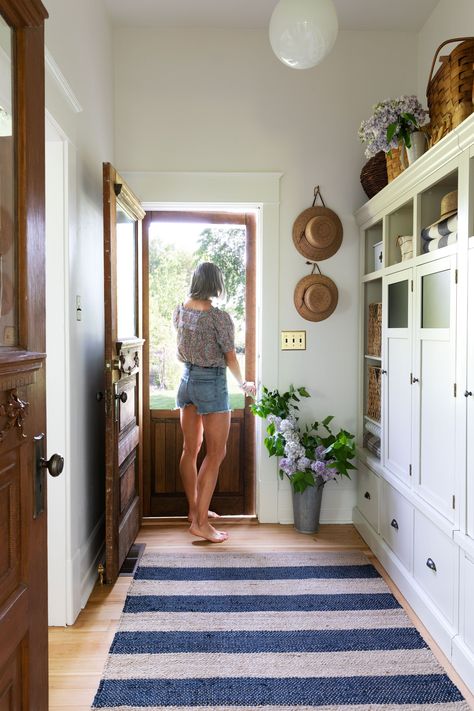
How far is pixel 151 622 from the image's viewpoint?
2.10 metres

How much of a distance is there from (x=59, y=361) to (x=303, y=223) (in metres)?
1.73

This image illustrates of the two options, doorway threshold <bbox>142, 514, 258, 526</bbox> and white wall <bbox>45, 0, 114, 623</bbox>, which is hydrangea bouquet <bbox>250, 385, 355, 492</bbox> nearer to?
doorway threshold <bbox>142, 514, 258, 526</bbox>

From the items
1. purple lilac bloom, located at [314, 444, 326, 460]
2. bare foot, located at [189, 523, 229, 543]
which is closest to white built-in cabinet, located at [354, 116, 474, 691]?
purple lilac bloom, located at [314, 444, 326, 460]

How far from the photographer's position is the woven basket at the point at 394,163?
243 centimetres

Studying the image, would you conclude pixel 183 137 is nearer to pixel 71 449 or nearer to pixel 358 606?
pixel 71 449

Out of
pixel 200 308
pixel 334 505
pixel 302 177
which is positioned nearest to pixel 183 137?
pixel 302 177

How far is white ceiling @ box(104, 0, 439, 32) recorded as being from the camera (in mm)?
2764

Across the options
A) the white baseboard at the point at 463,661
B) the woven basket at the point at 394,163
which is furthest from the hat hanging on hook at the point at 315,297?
the white baseboard at the point at 463,661

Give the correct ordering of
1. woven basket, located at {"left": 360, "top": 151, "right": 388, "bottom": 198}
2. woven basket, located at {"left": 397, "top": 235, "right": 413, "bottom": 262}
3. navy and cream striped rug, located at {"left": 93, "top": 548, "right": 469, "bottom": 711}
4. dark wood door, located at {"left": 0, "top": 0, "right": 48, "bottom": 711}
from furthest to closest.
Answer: woven basket, located at {"left": 360, "top": 151, "right": 388, "bottom": 198} → woven basket, located at {"left": 397, "top": 235, "right": 413, "bottom": 262} → navy and cream striped rug, located at {"left": 93, "top": 548, "right": 469, "bottom": 711} → dark wood door, located at {"left": 0, "top": 0, "right": 48, "bottom": 711}

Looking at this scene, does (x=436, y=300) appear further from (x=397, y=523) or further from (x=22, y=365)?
(x=22, y=365)

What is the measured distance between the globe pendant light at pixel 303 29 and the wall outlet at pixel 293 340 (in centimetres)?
151

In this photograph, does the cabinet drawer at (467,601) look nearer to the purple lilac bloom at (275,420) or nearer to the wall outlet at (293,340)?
the purple lilac bloom at (275,420)

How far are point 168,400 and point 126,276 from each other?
37.7 inches

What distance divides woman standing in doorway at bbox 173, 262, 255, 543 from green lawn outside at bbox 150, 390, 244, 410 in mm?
383
